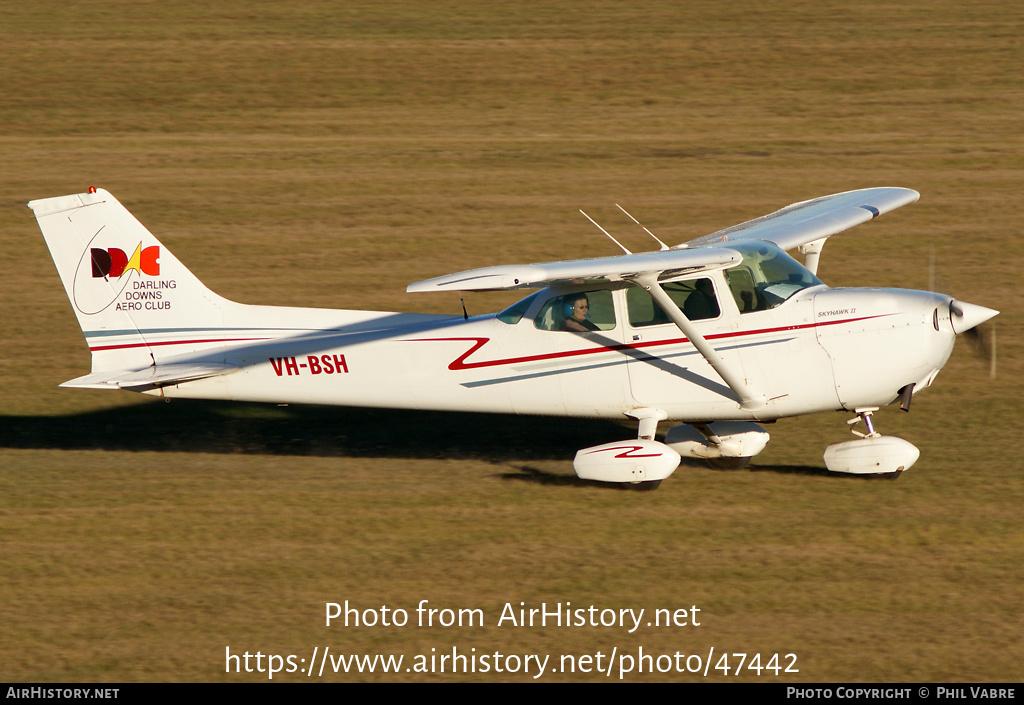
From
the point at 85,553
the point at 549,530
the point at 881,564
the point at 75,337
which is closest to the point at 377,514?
the point at 549,530

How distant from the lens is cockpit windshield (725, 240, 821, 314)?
9773mm

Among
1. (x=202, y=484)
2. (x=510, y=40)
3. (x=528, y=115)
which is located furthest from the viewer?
(x=510, y=40)

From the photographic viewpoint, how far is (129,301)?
10.8 meters

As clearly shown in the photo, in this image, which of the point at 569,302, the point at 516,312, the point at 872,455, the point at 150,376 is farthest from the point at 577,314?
the point at 150,376

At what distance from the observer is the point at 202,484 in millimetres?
10789

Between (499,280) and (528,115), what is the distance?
51.9 ft

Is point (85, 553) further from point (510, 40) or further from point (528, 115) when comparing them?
point (510, 40)

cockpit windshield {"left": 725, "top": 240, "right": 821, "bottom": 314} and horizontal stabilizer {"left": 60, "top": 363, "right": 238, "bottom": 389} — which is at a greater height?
cockpit windshield {"left": 725, "top": 240, "right": 821, "bottom": 314}

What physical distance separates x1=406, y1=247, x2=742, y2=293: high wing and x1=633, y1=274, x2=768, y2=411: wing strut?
14 cm

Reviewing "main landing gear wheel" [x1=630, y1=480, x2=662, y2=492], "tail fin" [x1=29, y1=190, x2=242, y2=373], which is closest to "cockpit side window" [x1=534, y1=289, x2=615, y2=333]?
"main landing gear wheel" [x1=630, y1=480, x2=662, y2=492]

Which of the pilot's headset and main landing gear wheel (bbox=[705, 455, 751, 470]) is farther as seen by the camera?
main landing gear wheel (bbox=[705, 455, 751, 470])

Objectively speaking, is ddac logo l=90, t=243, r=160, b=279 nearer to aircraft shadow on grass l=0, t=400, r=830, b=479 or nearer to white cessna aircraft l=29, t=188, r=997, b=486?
white cessna aircraft l=29, t=188, r=997, b=486

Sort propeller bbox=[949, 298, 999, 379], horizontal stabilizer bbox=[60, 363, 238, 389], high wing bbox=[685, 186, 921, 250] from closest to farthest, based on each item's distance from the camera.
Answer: propeller bbox=[949, 298, 999, 379] < horizontal stabilizer bbox=[60, 363, 238, 389] < high wing bbox=[685, 186, 921, 250]

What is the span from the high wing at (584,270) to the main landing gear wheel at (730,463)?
199 cm
